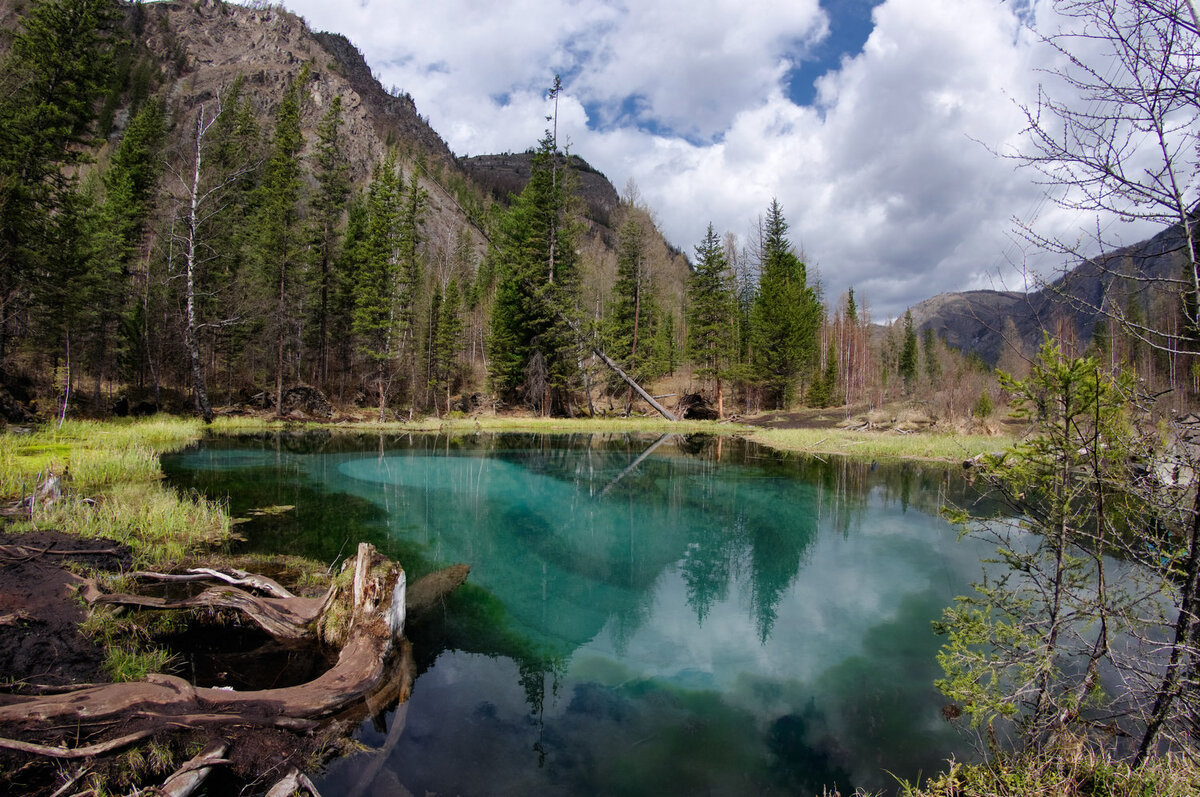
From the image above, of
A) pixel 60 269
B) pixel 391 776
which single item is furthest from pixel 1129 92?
pixel 60 269

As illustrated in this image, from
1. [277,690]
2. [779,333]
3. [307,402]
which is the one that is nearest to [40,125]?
[307,402]

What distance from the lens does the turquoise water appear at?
4141 mm

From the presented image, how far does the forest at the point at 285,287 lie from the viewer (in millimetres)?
17516

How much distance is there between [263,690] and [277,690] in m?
0.20

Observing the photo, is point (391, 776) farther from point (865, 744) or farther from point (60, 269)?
point (60, 269)

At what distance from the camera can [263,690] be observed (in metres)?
4.21

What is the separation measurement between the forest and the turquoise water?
11.3 metres

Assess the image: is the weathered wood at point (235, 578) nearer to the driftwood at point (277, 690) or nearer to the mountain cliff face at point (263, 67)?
the driftwood at point (277, 690)

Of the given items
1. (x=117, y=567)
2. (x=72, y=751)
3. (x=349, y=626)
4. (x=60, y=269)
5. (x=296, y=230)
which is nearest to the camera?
(x=72, y=751)

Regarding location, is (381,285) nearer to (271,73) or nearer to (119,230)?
(119,230)

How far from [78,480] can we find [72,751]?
10784 mm

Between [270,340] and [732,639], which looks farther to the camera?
[270,340]

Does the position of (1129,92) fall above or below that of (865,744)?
above

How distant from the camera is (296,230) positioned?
30.1 m
